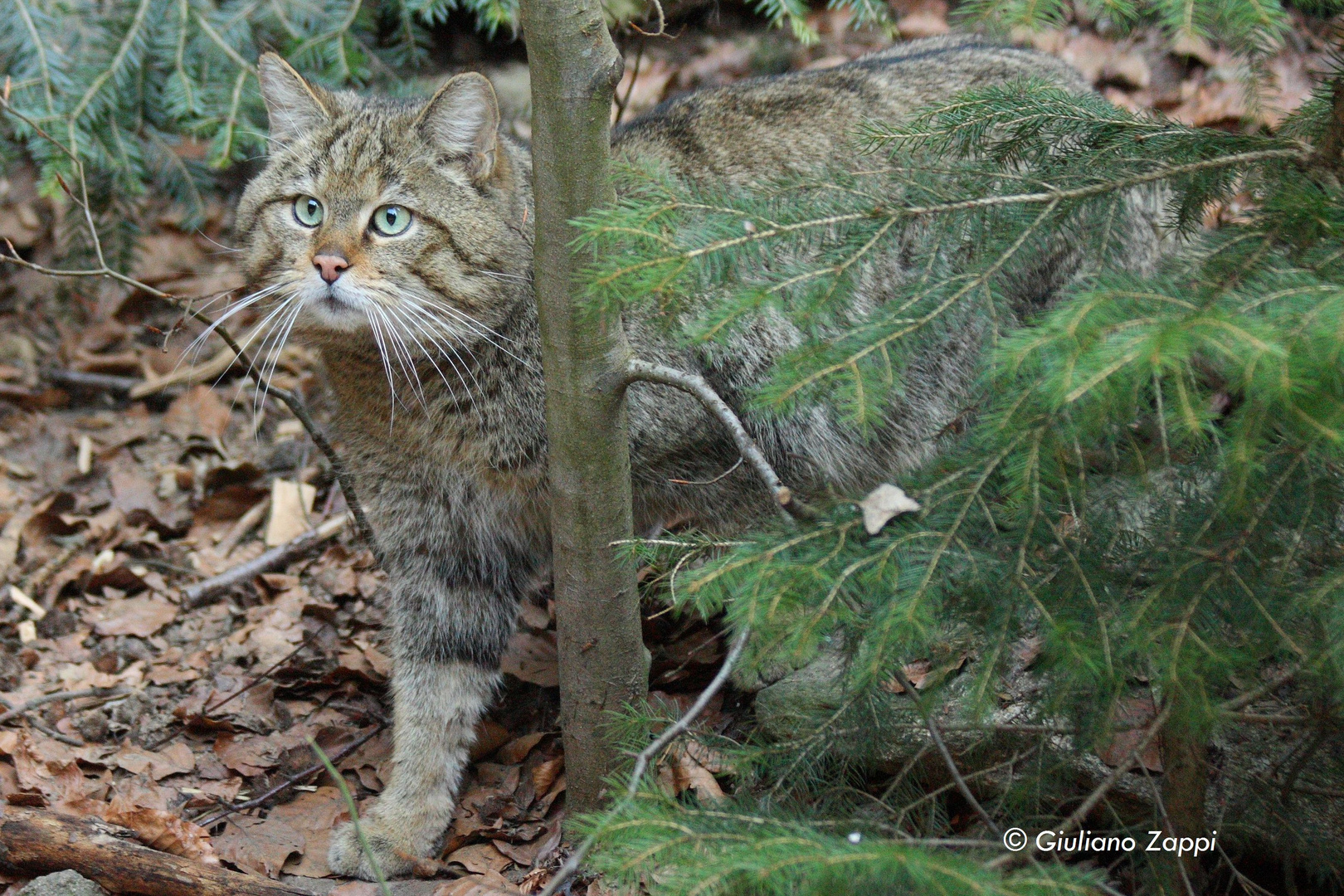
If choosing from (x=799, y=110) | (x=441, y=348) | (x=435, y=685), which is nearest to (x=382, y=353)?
(x=441, y=348)

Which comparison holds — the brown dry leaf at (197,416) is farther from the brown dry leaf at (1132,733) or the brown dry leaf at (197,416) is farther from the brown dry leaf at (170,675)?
the brown dry leaf at (1132,733)

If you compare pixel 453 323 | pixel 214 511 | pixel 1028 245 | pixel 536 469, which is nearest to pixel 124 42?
pixel 214 511

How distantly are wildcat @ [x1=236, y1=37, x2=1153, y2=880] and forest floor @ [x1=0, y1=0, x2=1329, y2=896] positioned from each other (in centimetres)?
37

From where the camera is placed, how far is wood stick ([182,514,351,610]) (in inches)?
178

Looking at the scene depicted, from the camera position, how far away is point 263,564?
4621mm

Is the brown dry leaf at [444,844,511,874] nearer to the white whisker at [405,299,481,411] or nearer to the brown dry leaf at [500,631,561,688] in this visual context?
the brown dry leaf at [500,631,561,688]

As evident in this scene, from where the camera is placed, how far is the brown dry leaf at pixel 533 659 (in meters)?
3.99

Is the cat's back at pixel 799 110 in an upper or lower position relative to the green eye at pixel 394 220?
upper

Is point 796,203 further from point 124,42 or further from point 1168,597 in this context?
point 124,42

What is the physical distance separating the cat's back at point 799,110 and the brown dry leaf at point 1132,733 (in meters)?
1.81

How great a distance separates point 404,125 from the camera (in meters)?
3.23

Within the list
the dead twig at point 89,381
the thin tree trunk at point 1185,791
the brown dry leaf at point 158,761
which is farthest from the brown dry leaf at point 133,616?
the thin tree trunk at point 1185,791

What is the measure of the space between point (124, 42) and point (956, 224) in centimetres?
397

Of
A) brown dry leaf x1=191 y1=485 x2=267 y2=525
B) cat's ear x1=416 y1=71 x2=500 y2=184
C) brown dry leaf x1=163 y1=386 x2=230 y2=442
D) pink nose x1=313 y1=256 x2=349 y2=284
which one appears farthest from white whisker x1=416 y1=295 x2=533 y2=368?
brown dry leaf x1=163 y1=386 x2=230 y2=442
